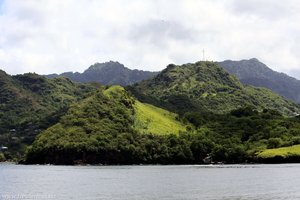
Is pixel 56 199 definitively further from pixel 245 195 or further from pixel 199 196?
pixel 245 195

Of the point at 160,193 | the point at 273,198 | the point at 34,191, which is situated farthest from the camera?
the point at 34,191

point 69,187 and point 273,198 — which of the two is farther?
point 69,187

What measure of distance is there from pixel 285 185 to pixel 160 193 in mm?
34291

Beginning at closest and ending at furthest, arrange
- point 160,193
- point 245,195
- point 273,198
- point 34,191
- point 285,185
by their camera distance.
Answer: point 273,198 < point 245,195 < point 160,193 < point 34,191 < point 285,185

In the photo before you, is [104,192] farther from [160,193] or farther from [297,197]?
[297,197]

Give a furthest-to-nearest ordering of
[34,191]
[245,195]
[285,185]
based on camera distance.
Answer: [285,185], [34,191], [245,195]

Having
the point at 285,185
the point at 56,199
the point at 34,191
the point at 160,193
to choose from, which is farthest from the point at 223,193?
the point at 34,191

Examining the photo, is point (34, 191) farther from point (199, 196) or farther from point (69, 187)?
point (199, 196)

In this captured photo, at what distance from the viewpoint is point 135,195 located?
99875mm

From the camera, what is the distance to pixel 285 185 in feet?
386

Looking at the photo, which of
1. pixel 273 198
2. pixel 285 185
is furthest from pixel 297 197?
pixel 285 185

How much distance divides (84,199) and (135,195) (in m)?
12.3

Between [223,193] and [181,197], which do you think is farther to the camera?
[223,193]

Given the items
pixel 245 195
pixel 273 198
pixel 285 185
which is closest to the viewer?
pixel 273 198
